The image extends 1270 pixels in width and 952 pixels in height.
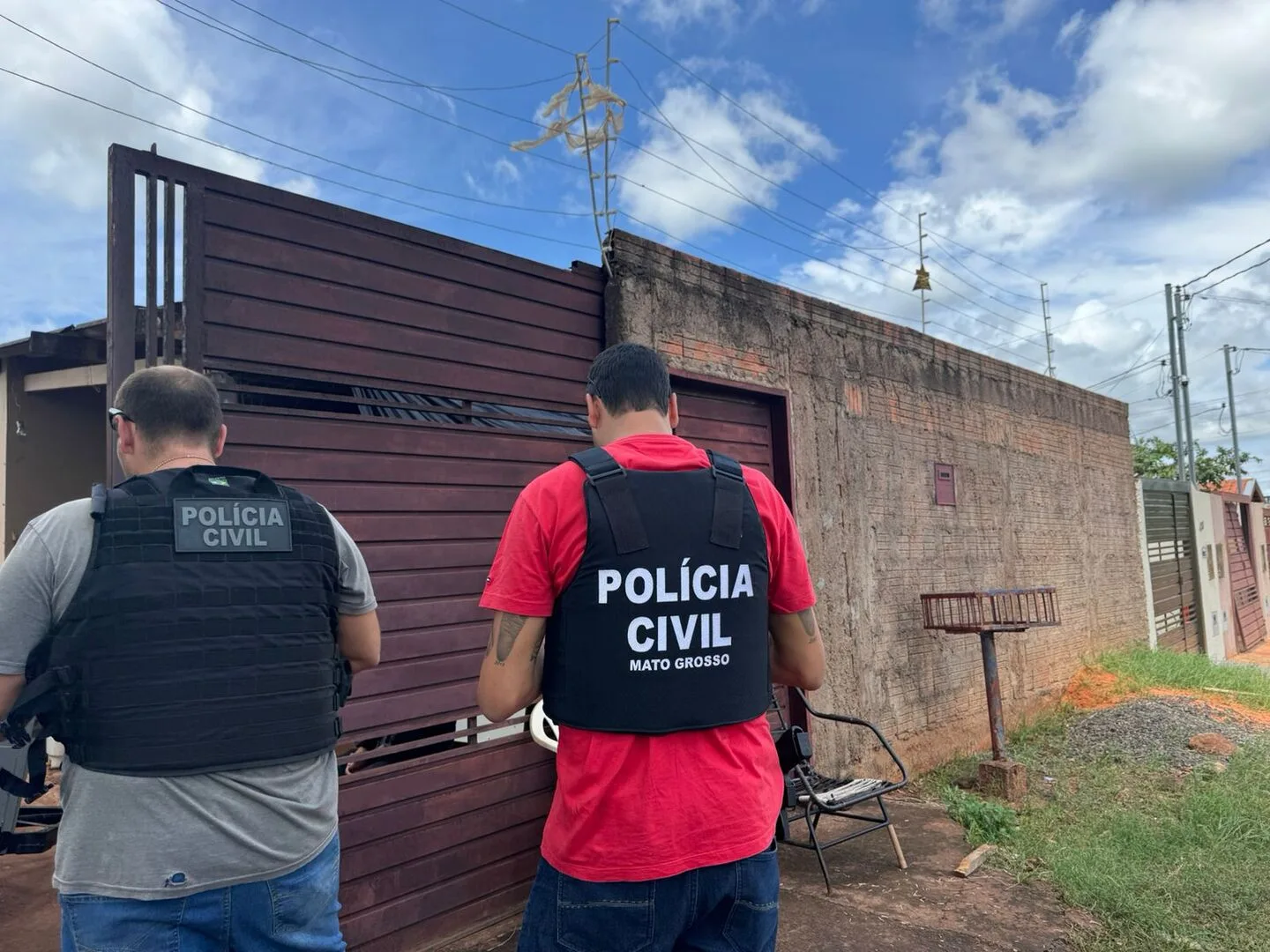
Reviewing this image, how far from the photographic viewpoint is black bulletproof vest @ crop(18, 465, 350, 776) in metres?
1.53

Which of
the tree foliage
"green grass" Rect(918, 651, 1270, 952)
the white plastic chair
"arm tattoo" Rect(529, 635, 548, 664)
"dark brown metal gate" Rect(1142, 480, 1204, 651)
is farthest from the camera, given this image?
the tree foliage

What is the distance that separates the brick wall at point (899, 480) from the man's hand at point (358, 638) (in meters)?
2.51

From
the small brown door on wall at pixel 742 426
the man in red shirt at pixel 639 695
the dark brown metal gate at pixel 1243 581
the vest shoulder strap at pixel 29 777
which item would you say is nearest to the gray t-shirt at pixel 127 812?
the vest shoulder strap at pixel 29 777

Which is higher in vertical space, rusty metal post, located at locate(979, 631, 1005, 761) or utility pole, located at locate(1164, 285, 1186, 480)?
utility pole, located at locate(1164, 285, 1186, 480)

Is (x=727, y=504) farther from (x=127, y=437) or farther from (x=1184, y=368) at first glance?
(x=1184, y=368)

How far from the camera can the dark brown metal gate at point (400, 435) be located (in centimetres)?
293

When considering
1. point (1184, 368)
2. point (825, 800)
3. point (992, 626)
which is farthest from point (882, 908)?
point (1184, 368)

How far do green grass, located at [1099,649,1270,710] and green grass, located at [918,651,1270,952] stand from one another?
183cm

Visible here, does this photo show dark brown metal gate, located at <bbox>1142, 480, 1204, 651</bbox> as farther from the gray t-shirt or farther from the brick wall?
the gray t-shirt

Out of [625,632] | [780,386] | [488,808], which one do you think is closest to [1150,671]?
[780,386]

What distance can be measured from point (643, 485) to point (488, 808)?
2.47 meters

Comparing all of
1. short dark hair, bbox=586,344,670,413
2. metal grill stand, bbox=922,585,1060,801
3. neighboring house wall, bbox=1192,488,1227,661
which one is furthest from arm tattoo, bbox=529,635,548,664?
neighboring house wall, bbox=1192,488,1227,661

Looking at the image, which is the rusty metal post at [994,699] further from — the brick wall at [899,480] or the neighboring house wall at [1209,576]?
the neighboring house wall at [1209,576]

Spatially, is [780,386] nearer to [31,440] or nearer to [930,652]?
[930,652]
